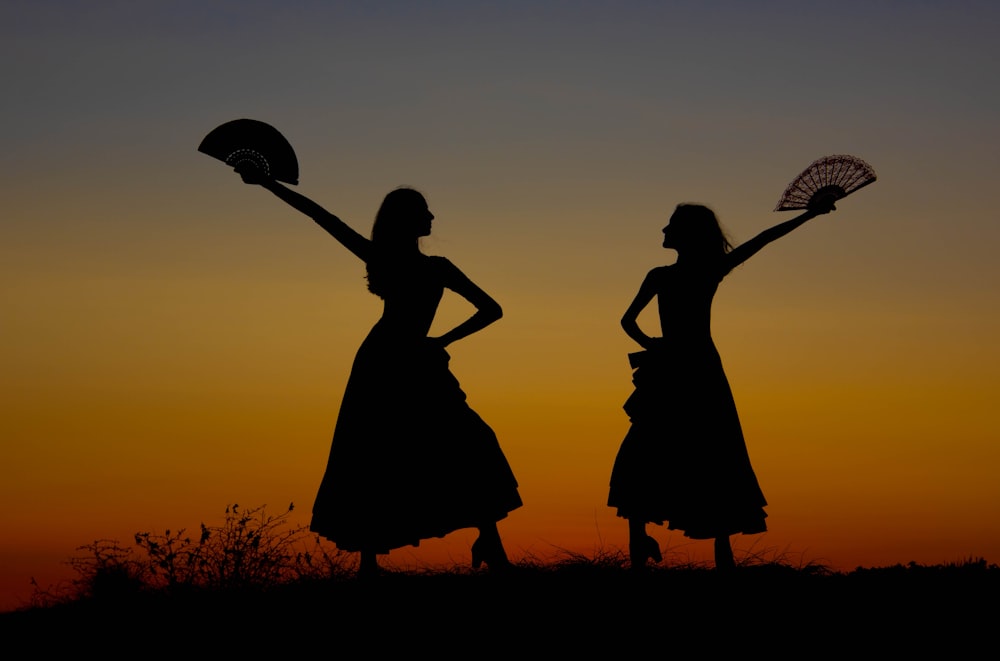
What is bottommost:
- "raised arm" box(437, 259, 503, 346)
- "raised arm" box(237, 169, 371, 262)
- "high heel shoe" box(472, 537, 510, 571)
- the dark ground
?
the dark ground

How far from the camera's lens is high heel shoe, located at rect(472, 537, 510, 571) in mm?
10469

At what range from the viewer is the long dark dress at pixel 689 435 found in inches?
444

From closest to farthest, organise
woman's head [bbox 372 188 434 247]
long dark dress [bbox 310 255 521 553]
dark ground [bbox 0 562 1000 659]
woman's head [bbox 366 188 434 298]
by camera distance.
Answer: dark ground [bbox 0 562 1000 659]
long dark dress [bbox 310 255 521 553]
woman's head [bbox 366 188 434 298]
woman's head [bbox 372 188 434 247]

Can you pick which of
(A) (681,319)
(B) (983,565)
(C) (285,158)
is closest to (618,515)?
(A) (681,319)

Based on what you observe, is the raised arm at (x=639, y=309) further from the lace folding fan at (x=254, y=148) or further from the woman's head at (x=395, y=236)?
the lace folding fan at (x=254, y=148)

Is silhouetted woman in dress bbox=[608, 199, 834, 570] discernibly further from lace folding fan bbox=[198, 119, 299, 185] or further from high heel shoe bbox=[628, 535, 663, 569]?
lace folding fan bbox=[198, 119, 299, 185]

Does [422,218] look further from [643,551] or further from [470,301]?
[643,551]

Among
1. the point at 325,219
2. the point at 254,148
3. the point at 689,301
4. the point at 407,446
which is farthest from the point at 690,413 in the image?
the point at 254,148

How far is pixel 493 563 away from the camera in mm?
10492

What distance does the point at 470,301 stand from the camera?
10367 mm

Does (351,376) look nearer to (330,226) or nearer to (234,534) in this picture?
(330,226)

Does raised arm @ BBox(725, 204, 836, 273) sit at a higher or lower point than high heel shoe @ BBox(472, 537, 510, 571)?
higher

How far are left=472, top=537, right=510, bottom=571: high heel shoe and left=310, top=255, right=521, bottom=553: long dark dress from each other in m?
0.19

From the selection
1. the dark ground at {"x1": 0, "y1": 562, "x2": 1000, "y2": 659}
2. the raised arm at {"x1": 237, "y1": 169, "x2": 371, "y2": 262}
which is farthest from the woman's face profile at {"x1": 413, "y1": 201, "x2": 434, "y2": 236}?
the dark ground at {"x1": 0, "y1": 562, "x2": 1000, "y2": 659}
